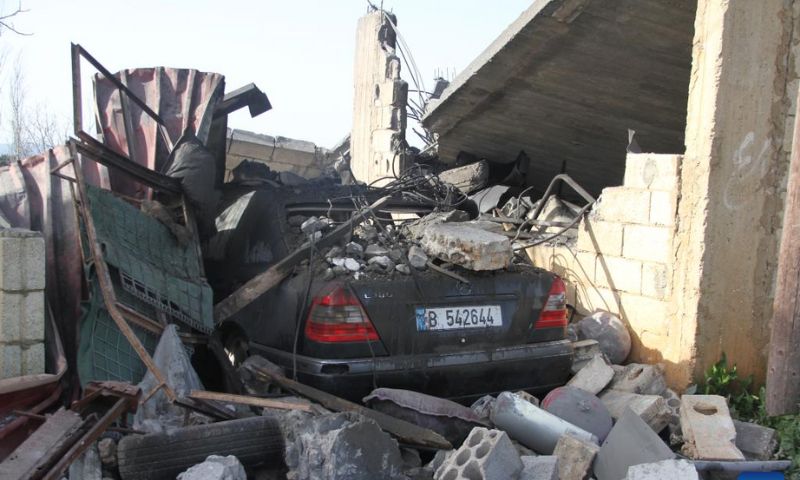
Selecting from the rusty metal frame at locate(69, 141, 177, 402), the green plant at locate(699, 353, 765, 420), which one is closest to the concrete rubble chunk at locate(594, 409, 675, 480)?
the green plant at locate(699, 353, 765, 420)

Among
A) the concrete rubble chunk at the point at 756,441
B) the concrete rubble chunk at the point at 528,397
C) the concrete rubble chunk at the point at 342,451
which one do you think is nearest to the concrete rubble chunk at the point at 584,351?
the concrete rubble chunk at the point at 528,397

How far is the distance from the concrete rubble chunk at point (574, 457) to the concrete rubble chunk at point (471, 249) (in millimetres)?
1114

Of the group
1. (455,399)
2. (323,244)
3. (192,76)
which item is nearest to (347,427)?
(455,399)

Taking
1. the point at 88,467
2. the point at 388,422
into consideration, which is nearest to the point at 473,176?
the point at 388,422

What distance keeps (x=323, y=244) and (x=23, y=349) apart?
69.5 inches

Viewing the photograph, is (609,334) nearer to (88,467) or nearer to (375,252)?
(375,252)

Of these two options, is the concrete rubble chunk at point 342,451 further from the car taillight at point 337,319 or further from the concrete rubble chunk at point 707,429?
the concrete rubble chunk at point 707,429

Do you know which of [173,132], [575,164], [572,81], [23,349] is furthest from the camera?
[575,164]

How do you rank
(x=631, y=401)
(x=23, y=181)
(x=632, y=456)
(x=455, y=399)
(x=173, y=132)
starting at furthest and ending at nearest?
(x=173, y=132), (x=23, y=181), (x=631, y=401), (x=455, y=399), (x=632, y=456)

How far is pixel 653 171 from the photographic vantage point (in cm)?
536

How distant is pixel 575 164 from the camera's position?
8906 millimetres

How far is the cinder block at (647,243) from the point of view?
5.22m

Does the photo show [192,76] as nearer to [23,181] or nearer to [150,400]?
[23,181]

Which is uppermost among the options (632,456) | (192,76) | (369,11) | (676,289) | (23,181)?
(369,11)
